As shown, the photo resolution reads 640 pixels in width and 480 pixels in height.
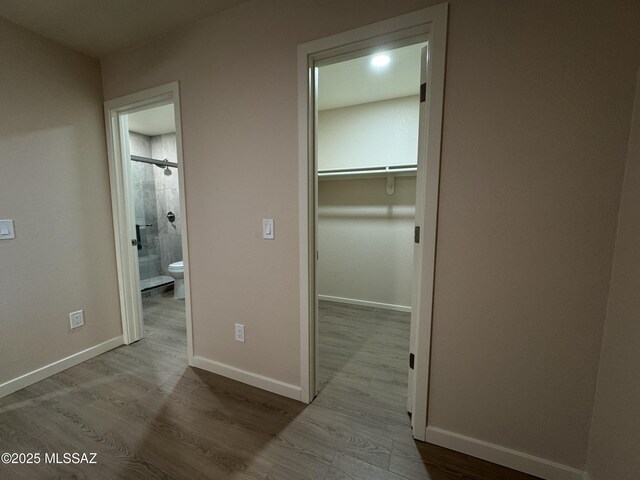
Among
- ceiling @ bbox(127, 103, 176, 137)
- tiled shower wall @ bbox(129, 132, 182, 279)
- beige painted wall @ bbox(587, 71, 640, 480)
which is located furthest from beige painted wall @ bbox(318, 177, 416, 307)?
tiled shower wall @ bbox(129, 132, 182, 279)

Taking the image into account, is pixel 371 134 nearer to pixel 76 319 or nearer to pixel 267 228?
pixel 267 228

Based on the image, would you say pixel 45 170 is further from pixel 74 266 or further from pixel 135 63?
pixel 135 63

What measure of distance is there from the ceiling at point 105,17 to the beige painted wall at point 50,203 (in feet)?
0.52

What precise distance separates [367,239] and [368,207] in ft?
1.30

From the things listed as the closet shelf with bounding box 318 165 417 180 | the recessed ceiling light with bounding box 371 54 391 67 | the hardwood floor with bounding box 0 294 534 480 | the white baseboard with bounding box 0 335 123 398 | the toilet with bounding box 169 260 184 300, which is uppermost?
the recessed ceiling light with bounding box 371 54 391 67

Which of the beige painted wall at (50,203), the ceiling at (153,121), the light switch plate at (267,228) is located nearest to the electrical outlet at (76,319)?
the beige painted wall at (50,203)

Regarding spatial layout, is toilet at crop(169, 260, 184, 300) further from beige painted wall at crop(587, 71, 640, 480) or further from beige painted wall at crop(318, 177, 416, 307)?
beige painted wall at crop(587, 71, 640, 480)

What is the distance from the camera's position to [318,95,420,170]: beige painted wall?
2896 millimetres

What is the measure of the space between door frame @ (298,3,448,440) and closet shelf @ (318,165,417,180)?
1.54 meters

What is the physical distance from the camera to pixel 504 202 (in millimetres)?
1152

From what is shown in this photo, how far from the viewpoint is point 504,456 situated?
4.09ft

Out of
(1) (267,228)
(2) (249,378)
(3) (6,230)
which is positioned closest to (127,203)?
(3) (6,230)

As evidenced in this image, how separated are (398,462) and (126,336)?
2.45 m

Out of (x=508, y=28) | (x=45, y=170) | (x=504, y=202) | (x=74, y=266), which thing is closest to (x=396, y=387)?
(x=504, y=202)
